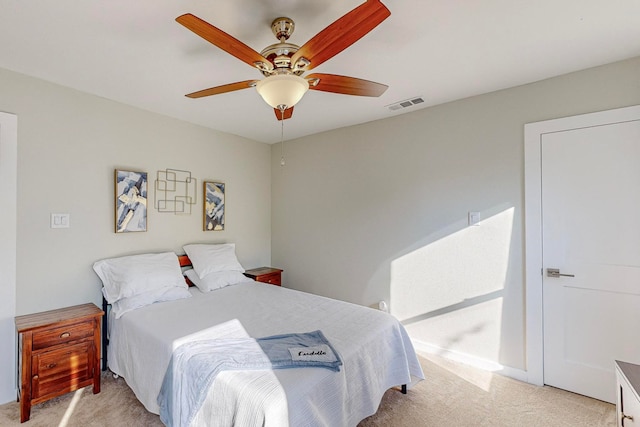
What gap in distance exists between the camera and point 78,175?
103 inches

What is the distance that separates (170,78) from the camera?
2.34m

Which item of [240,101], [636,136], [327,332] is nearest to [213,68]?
[240,101]

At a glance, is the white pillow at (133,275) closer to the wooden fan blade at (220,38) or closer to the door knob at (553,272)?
the wooden fan blade at (220,38)

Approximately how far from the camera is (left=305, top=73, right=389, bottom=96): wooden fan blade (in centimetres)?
169

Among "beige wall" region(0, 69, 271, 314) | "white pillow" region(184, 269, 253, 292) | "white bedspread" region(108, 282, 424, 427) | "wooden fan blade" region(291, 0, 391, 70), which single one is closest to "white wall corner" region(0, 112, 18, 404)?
"beige wall" region(0, 69, 271, 314)

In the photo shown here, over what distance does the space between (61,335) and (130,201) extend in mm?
1267

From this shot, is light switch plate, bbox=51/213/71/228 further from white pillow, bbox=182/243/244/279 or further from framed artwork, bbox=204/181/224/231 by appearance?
framed artwork, bbox=204/181/224/231

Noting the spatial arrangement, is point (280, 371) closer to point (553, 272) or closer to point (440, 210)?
point (440, 210)

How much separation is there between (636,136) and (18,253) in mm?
4695

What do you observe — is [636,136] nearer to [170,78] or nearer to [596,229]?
[596,229]

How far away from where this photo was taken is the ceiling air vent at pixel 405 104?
2820 mm

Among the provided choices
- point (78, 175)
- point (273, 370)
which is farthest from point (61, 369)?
point (273, 370)

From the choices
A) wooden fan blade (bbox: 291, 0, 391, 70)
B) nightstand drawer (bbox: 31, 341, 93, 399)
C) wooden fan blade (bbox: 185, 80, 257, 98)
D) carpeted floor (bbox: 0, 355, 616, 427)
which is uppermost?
wooden fan blade (bbox: 291, 0, 391, 70)

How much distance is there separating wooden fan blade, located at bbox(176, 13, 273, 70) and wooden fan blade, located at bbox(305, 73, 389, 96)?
307mm
